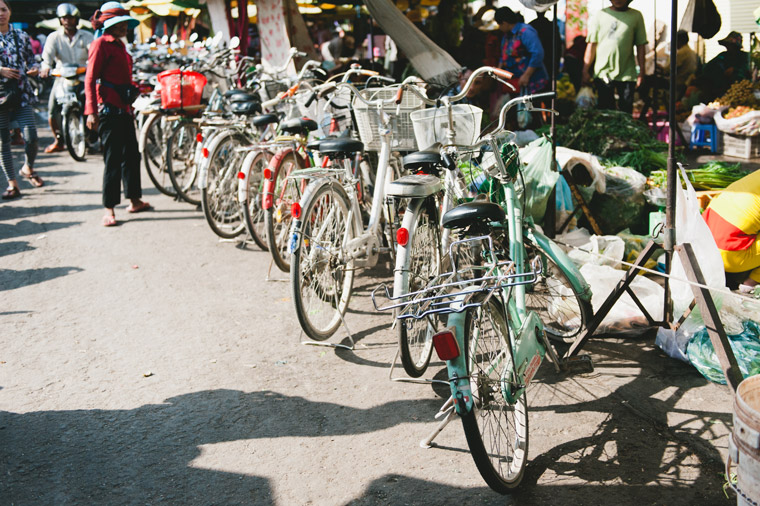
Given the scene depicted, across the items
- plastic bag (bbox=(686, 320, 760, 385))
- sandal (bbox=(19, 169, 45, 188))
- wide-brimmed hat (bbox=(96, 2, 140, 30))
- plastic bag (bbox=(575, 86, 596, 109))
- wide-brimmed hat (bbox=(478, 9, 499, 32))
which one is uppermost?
wide-brimmed hat (bbox=(478, 9, 499, 32))

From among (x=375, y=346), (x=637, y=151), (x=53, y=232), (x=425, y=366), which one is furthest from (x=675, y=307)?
(x=53, y=232)

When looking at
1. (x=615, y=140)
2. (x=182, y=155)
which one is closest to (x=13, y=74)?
(x=182, y=155)

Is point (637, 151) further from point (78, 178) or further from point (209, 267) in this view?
point (78, 178)

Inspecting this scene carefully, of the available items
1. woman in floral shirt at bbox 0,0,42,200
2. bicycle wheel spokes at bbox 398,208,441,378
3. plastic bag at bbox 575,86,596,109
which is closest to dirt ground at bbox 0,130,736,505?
bicycle wheel spokes at bbox 398,208,441,378

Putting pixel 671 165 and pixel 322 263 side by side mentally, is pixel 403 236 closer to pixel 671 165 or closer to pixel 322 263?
pixel 322 263

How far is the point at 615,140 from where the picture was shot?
763cm

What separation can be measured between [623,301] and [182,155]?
587 cm

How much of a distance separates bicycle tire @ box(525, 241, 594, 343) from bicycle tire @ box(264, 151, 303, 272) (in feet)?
6.85

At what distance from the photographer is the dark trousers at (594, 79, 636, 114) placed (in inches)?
379

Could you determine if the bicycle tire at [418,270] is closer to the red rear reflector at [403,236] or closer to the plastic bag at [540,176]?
the red rear reflector at [403,236]

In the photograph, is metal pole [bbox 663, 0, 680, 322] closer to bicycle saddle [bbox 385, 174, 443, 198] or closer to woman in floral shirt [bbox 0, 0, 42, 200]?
bicycle saddle [bbox 385, 174, 443, 198]

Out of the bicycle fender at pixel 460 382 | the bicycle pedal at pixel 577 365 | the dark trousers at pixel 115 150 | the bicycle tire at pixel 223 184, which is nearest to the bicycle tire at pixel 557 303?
the bicycle pedal at pixel 577 365

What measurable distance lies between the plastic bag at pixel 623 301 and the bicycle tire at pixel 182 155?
5067 millimetres

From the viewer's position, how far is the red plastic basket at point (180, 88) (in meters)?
8.34
